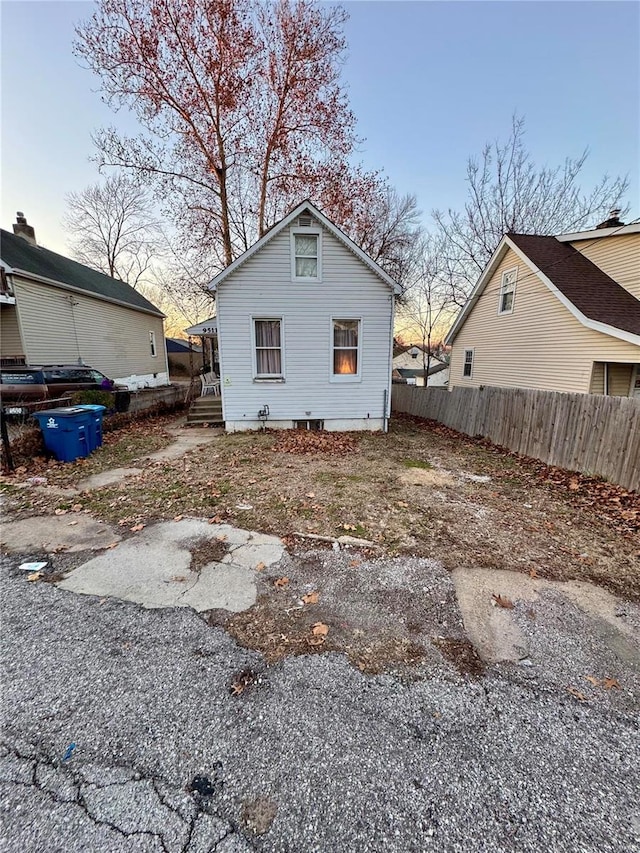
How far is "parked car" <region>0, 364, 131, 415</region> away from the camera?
861cm

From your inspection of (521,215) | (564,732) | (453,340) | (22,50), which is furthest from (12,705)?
(521,215)

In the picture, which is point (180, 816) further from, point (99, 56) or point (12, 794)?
point (99, 56)

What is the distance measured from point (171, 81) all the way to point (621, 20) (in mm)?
14616

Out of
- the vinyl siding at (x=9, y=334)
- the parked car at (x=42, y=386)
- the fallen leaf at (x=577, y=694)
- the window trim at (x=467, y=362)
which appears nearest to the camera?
the fallen leaf at (x=577, y=694)

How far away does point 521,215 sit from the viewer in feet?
63.4

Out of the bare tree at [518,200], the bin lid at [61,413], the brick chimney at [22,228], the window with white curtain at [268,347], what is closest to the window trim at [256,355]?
the window with white curtain at [268,347]

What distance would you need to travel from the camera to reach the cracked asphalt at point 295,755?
4.94ft

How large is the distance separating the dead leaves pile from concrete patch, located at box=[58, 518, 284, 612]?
4.17m

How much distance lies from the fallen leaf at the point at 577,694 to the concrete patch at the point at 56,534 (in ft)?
14.6

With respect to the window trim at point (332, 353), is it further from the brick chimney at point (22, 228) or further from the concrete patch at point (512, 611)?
the brick chimney at point (22, 228)

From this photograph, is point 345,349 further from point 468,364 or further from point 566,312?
point 468,364

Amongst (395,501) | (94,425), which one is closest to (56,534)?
(94,425)

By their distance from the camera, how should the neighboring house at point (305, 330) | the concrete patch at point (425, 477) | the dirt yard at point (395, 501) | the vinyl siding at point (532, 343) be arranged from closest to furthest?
the dirt yard at point (395, 501)
the concrete patch at point (425, 477)
the neighboring house at point (305, 330)
the vinyl siding at point (532, 343)

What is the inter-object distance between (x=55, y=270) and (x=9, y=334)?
4225 mm
